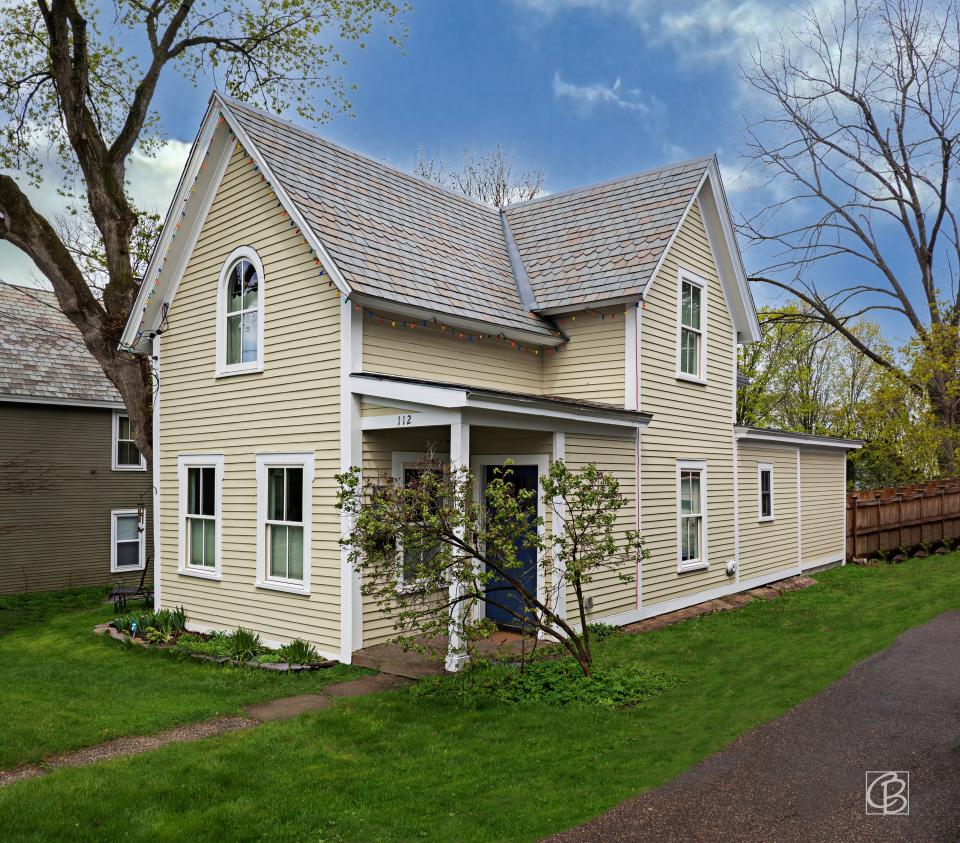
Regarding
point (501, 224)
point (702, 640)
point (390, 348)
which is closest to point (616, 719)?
point (702, 640)

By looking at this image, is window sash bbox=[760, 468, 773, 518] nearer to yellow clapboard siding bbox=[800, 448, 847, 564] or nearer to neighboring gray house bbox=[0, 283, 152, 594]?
yellow clapboard siding bbox=[800, 448, 847, 564]

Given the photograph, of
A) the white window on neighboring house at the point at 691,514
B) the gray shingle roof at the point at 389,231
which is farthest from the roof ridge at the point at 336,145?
the white window on neighboring house at the point at 691,514

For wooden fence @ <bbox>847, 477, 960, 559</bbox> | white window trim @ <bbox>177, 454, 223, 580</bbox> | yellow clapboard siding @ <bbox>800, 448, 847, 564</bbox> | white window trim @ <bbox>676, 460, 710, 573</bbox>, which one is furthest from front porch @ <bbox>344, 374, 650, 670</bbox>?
wooden fence @ <bbox>847, 477, 960, 559</bbox>

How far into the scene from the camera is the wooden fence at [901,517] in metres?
21.2

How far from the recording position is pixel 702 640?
11891 mm

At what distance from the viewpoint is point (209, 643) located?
1233 cm

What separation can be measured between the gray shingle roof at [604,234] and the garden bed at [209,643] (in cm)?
733

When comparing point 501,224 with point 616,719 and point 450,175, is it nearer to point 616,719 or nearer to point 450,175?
point 616,719

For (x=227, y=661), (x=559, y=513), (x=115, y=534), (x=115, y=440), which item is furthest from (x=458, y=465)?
(x=115, y=534)

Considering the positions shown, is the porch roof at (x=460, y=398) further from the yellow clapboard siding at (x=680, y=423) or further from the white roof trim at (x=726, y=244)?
the white roof trim at (x=726, y=244)

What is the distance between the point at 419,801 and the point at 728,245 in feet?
43.3

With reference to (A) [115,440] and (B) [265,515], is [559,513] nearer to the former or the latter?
(B) [265,515]

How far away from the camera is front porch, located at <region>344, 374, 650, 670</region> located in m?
9.90

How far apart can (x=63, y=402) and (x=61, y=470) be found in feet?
6.17
